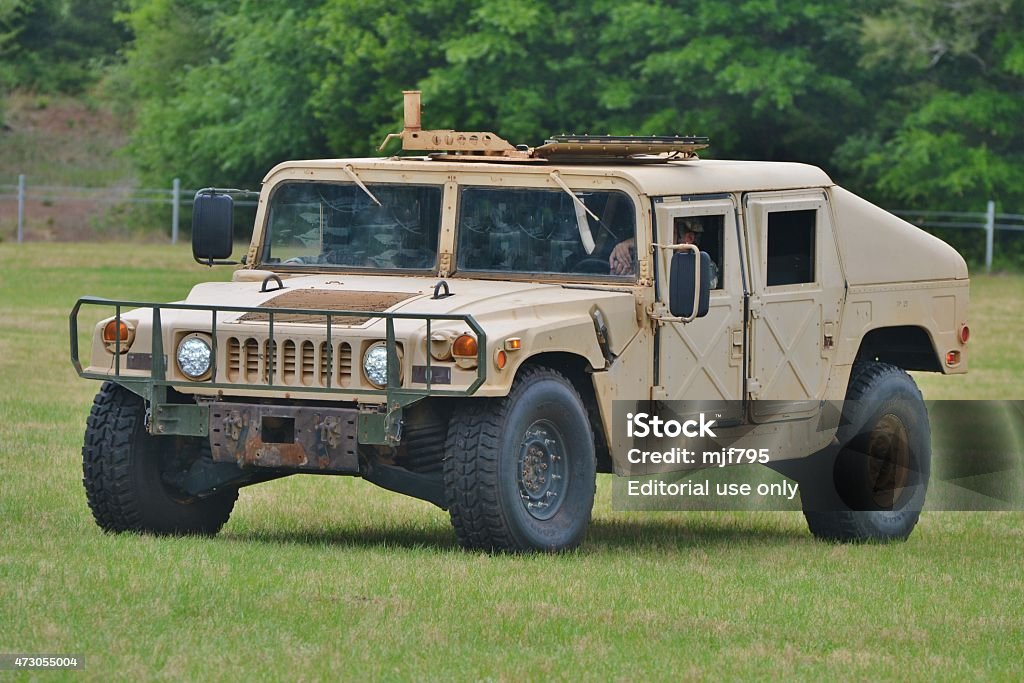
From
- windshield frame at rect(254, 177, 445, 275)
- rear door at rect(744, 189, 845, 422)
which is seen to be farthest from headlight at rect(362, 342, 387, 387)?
rear door at rect(744, 189, 845, 422)

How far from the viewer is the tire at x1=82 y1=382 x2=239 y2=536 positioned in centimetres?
1097

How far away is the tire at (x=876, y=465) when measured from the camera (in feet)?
41.9

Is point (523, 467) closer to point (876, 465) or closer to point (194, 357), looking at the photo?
point (194, 357)

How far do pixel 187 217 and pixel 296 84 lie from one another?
4032 millimetres

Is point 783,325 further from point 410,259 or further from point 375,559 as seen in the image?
point 375,559

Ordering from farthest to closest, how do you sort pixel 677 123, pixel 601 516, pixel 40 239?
pixel 40 239 → pixel 677 123 → pixel 601 516

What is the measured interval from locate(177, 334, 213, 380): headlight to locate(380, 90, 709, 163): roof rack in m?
1.83

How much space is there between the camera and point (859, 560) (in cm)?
1170

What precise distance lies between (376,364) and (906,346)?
4.33 meters

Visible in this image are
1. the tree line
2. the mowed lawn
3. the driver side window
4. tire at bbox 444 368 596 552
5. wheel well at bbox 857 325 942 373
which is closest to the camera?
the mowed lawn

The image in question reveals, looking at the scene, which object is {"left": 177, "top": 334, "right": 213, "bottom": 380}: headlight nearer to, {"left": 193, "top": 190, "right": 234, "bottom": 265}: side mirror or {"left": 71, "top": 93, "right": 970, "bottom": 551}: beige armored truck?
{"left": 71, "top": 93, "right": 970, "bottom": 551}: beige armored truck

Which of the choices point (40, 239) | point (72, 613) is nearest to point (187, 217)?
point (40, 239)

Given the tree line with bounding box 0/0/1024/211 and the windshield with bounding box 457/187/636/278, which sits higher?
the tree line with bounding box 0/0/1024/211

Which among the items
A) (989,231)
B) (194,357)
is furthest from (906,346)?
(989,231)
